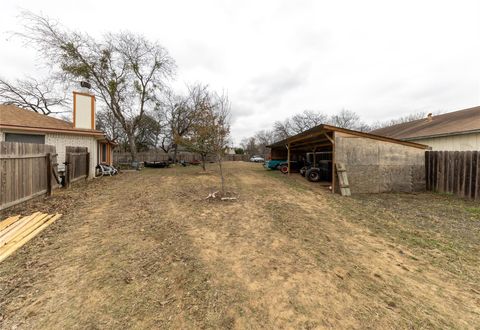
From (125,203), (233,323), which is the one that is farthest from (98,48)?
(233,323)

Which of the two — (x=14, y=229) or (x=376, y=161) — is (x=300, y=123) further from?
(x=14, y=229)

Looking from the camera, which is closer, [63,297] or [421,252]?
[63,297]

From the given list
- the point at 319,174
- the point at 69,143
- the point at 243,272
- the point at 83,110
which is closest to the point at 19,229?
the point at 243,272

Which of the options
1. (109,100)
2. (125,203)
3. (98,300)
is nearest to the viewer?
(98,300)

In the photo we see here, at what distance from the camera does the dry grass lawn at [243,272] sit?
181 centimetres

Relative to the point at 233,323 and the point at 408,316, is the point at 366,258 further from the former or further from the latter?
the point at 233,323

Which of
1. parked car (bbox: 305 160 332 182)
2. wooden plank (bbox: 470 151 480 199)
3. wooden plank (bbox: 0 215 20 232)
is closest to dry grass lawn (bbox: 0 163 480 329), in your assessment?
wooden plank (bbox: 0 215 20 232)

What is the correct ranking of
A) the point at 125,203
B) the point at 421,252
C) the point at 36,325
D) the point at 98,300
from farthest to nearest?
the point at 125,203 < the point at 421,252 < the point at 98,300 < the point at 36,325

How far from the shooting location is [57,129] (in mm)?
8984

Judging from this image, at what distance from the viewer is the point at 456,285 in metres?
2.32

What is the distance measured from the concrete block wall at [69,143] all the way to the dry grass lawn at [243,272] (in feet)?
18.8

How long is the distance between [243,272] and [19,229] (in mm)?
4203

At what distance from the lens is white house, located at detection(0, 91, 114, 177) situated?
8.27m

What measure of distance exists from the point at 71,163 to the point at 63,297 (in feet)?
26.0
